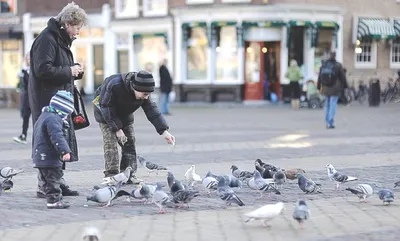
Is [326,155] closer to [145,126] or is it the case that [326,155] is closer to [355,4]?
[145,126]

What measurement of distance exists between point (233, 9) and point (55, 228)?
75.9 ft

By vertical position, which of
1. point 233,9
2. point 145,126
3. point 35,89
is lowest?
point 145,126

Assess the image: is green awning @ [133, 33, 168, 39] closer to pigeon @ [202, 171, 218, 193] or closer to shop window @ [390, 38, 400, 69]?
shop window @ [390, 38, 400, 69]

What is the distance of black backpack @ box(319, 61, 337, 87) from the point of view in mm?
16719

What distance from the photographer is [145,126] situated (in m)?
18.7

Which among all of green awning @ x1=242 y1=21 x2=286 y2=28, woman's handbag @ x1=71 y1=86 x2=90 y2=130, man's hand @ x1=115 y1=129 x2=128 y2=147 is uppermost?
green awning @ x1=242 y1=21 x2=286 y2=28

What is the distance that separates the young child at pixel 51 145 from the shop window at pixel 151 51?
79.4 ft

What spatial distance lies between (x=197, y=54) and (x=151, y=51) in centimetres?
307

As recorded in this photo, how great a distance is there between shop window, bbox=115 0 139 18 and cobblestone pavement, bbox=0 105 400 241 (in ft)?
43.2

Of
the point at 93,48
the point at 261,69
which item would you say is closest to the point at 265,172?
the point at 261,69

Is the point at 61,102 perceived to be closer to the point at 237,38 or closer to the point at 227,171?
the point at 227,171

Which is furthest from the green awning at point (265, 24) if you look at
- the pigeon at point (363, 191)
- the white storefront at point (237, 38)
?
the pigeon at point (363, 191)

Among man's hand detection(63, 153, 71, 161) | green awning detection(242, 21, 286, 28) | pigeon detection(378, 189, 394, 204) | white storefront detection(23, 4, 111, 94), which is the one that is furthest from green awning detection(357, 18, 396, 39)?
man's hand detection(63, 153, 71, 161)

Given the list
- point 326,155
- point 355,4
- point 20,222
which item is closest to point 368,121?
point 326,155
